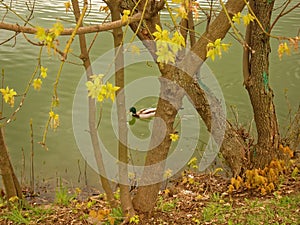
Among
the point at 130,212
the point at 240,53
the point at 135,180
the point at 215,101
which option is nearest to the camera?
the point at 130,212

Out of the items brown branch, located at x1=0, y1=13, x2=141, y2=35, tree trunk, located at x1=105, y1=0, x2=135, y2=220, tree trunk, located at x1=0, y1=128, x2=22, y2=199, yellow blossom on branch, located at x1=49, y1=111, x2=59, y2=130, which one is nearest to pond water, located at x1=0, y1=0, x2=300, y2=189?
tree trunk, located at x1=0, y1=128, x2=22, y2=199

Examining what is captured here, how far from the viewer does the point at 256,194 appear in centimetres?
418

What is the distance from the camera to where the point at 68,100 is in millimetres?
8430

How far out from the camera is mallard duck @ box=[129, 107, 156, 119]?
7738 millimetres

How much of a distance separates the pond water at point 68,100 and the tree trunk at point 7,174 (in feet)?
3.77

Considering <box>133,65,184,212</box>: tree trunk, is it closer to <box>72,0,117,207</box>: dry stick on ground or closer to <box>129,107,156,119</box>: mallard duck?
<box>72,0,117,207</box>: dry stick on ground

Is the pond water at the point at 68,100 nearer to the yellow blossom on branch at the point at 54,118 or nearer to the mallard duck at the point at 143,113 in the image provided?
the mallard duck at the point at 143,113

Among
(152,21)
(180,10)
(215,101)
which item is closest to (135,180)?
(215,101)

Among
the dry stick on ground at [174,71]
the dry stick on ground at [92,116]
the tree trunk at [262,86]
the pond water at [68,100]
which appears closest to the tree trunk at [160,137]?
the dry stick on ground at [174,71]

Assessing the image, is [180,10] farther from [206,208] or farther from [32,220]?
[32,220]

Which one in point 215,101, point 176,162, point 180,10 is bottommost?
point 176,162

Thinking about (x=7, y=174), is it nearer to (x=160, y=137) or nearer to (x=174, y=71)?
(x=160, y=137)

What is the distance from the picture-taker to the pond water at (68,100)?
20.2ft

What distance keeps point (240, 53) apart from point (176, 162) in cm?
554
